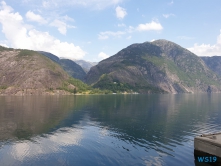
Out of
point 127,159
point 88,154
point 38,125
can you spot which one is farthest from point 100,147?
point 38,125

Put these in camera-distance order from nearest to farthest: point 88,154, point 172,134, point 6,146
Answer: point 88,154
point 6,146
point 172,134

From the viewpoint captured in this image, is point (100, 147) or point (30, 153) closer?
point (30, 153)

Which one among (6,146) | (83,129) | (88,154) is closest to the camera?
(88,154)

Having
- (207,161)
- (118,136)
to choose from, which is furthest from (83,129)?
(207,161)

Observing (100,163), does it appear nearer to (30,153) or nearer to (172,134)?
(30,153)

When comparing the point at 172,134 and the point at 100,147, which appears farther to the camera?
the point at 172,134

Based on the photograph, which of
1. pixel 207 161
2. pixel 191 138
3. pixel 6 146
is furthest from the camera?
pixel 191 138

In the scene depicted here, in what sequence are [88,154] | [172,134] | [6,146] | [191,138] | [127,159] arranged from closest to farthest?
[127,159] → [88,154] → [6,146] → [191,138] → [172,134]

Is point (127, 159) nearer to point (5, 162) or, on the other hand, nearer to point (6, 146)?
point (5, 162)

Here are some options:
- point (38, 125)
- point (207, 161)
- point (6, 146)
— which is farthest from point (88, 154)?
point (38, 125)
